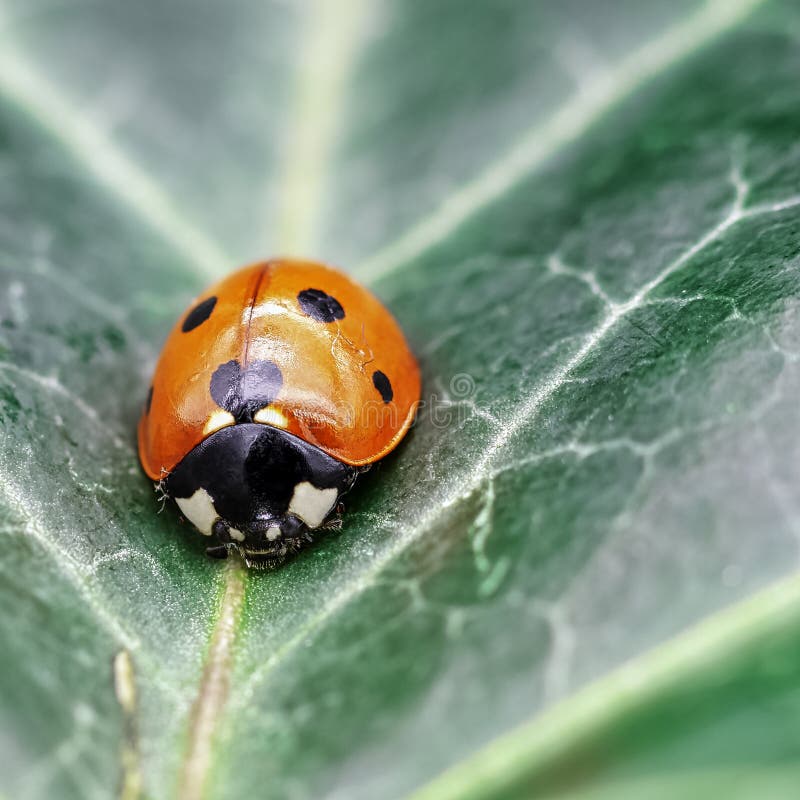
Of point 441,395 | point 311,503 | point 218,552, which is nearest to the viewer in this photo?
point 218,552

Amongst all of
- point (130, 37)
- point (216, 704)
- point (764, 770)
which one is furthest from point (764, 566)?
point (130, 37)

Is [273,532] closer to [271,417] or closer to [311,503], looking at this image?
[311,503]

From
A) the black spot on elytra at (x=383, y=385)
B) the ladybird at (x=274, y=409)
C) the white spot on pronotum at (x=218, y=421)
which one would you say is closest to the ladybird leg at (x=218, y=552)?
the ladybird at (x=274, y=409)

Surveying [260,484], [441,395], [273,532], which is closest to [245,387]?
[260,484]

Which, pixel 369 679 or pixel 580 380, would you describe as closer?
pixel 369 679

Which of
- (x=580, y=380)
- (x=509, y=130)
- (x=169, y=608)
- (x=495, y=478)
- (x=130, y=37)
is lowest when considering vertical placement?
(x=169, y=608)

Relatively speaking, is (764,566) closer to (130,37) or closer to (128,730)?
(128,730)
